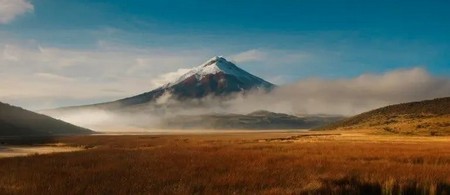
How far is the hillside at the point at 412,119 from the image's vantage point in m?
133

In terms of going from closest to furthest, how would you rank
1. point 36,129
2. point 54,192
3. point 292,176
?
point 54,192, point 292,176, point 36,129

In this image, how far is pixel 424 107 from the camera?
18975 centimetres

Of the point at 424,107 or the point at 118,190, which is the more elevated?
the point at 424,107

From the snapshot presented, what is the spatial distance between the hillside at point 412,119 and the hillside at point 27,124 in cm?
9190

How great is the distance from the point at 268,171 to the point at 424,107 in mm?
179495

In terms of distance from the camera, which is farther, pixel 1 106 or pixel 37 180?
pixel 1 106

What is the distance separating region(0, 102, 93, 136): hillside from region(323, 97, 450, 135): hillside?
9190 cm

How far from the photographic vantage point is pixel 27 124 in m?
158

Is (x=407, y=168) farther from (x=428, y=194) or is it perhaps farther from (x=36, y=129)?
(x=36, y=129)

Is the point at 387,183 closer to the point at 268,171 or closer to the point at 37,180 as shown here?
the point at 268,171

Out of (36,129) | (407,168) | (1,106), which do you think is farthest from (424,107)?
(407,168)

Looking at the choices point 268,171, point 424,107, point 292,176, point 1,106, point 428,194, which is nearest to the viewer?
point 428,194

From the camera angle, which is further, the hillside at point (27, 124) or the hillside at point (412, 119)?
the hillside at point (27, 124)

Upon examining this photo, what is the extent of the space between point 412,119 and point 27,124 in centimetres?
11513
